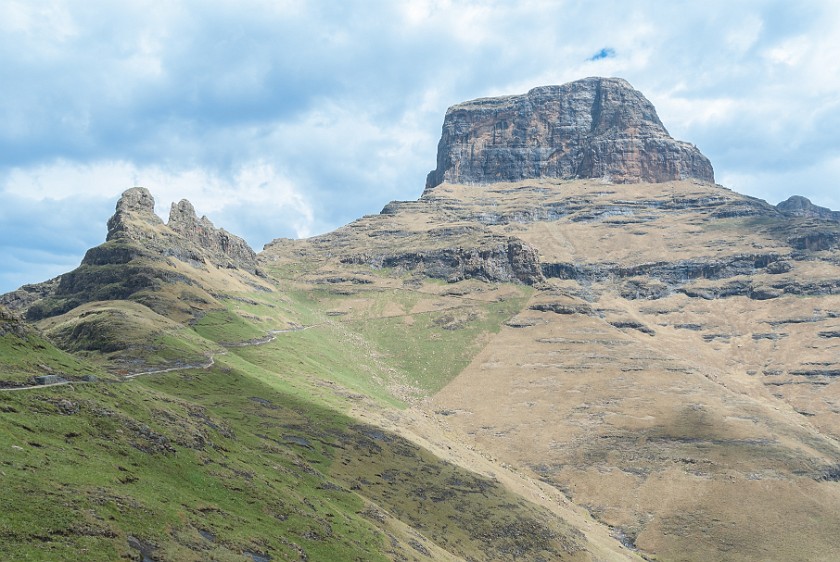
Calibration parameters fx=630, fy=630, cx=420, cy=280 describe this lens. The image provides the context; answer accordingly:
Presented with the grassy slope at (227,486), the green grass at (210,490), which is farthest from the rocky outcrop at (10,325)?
the green grass at (210,490)

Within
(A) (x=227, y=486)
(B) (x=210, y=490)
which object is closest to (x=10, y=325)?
(A) (x=227, y=486)

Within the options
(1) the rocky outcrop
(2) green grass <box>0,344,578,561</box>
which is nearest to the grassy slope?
(2) green grass <box>0,344,578,561</box>

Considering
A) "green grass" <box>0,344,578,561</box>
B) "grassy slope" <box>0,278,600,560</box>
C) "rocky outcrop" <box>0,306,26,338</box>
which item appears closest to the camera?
"green grass" <box>0,344,578,561</box>

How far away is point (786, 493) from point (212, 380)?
151200 mm

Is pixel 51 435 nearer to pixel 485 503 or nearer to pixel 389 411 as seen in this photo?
pixel 485 503

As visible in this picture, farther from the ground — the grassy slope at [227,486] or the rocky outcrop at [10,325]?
the rocky outcrop at [10,325]

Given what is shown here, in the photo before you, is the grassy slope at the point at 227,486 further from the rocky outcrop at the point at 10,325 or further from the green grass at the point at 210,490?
the rocky outcrop at the point at 10,325

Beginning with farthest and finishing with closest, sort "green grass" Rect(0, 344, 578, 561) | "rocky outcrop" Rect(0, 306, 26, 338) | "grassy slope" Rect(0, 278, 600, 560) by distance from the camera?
"rocky outcrop" Rect(0, 306, 26, 338) → "grassy slope" Rect(0, 278, 600, 560) → "green grass" Rect(0, 344, 578, 561)

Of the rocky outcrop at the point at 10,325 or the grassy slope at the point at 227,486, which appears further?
the rocky outcrop at the point at 10,325

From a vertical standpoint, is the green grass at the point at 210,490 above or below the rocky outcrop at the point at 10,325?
below

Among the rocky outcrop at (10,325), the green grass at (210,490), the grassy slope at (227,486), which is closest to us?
the green grass at (210,490)

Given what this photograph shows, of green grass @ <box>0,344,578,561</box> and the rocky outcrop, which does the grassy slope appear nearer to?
green grass @ <box>0,344,578,561</box>

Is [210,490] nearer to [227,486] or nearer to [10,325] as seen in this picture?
[227,486]

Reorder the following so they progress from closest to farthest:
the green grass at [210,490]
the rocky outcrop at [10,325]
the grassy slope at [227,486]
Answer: the green grass at [210,490] → the grassy slope at [227,486] → the rocky outcrop at [10,325]
